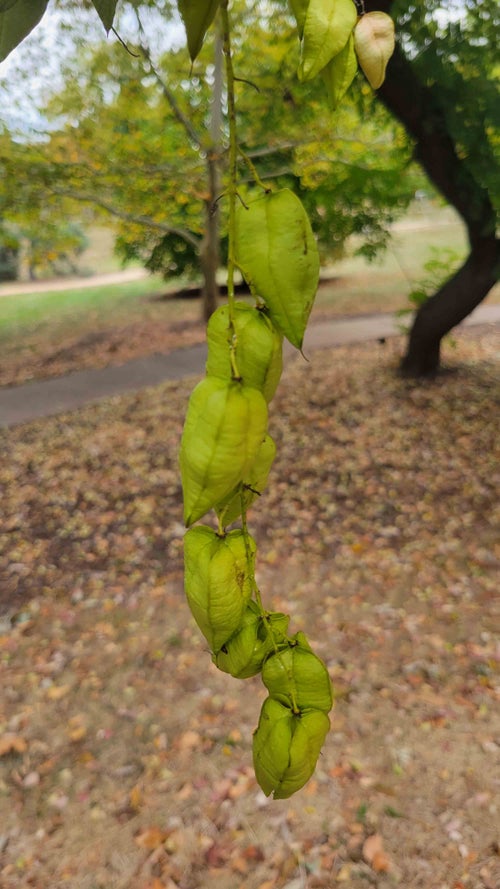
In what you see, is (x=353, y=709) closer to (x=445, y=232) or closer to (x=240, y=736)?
(x=240, y=736)

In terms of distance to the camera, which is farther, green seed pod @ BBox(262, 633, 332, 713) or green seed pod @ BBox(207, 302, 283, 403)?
green seed pod @ BBox(262, 633, 332, 713)

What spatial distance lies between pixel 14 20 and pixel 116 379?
9505 mm

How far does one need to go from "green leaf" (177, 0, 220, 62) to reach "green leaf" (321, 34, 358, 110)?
0.12 meters

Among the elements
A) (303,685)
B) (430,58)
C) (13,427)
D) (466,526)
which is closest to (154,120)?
(13,427)

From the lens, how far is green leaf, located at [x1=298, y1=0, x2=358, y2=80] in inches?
22.5

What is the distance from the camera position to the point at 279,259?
21.9 inches

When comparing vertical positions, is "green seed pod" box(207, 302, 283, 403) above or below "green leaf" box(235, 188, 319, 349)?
below

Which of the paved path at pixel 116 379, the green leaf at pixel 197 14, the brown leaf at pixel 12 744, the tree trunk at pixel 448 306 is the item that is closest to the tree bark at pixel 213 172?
the paved path at pixel 116 379

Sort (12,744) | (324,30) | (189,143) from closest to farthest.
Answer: (324,30)
(12,744)
(189,143)

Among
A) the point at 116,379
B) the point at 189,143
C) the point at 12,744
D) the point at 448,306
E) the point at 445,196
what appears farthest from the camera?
the point at 116,379

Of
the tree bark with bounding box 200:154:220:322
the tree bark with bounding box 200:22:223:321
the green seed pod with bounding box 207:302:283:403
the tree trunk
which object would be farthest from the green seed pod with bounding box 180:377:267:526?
the tree bark with bounding box 200:154:220:322

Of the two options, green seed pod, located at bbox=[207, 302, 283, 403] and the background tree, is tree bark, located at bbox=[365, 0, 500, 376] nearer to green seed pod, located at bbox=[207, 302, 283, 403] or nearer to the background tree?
the background tree

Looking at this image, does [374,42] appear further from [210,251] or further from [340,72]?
[210,251]

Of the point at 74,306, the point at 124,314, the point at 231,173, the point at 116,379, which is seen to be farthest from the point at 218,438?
the point at 74,306
